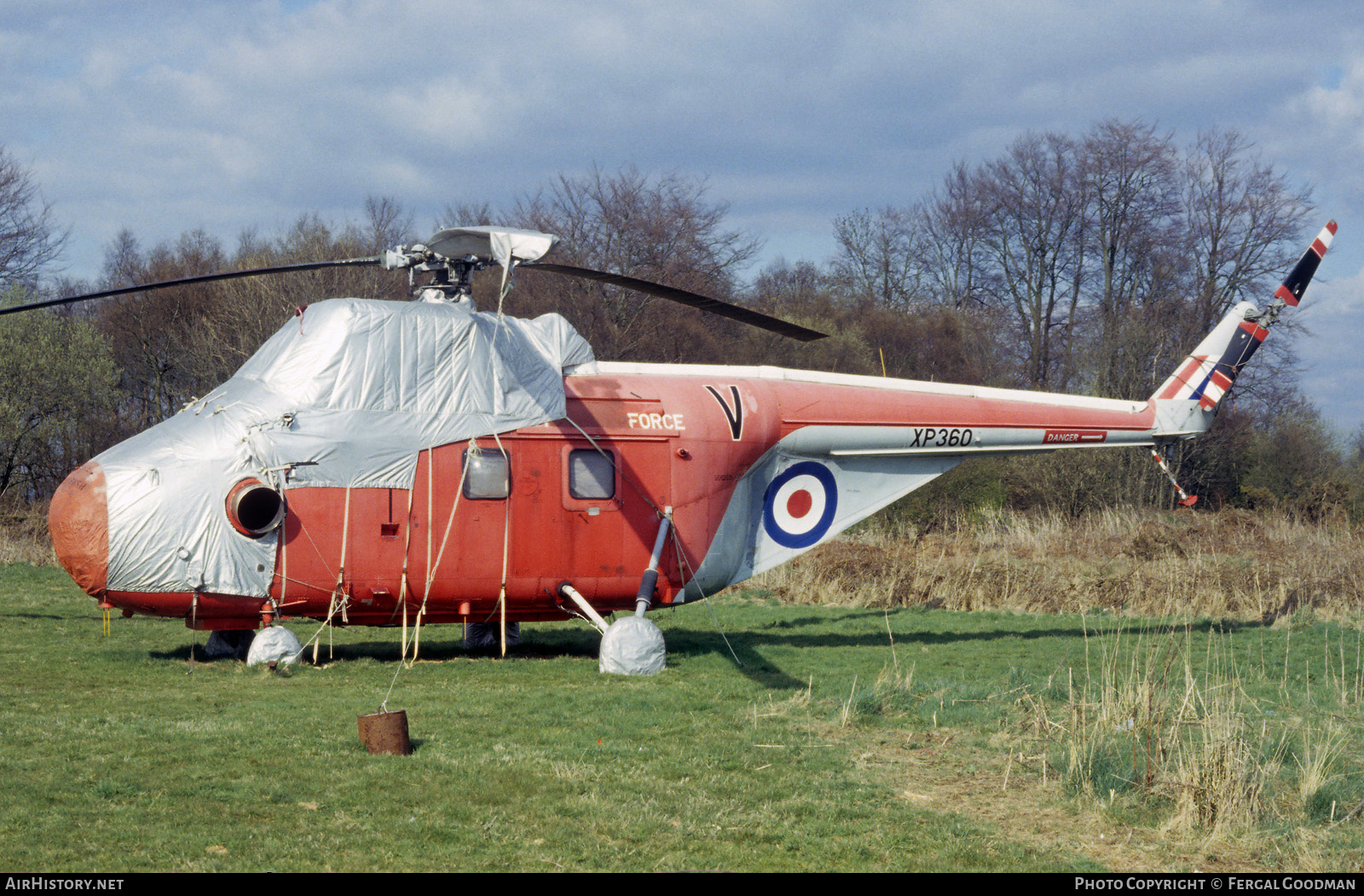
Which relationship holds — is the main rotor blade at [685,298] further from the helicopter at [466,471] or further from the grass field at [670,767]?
the grass field at [670,767]

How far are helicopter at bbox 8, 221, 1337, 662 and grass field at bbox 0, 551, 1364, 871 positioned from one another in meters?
1.02

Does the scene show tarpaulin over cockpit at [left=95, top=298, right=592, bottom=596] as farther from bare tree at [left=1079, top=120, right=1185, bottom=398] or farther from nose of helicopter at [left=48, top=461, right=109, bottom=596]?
bare tree at [left=1079, top=120, right=1185, bottom=398]

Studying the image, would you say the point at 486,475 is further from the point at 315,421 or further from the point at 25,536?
the point at 25,536

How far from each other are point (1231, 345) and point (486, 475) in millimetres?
11932

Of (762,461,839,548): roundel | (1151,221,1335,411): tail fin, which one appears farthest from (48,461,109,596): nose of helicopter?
(1151,221,1335,411): tail fin

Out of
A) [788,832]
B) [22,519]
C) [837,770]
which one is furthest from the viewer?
[22,519]

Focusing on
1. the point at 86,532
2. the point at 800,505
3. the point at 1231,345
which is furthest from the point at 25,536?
the point at 1231,345

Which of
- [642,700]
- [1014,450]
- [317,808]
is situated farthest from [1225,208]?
[317,808]

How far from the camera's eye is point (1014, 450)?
15414 millimetres

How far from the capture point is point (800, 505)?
14.4 metres

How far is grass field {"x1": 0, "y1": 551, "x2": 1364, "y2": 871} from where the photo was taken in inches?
250

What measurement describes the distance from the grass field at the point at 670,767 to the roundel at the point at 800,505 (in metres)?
2.02

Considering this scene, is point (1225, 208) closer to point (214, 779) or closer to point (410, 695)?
point (410, 695)

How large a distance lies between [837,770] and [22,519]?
28113 mm
